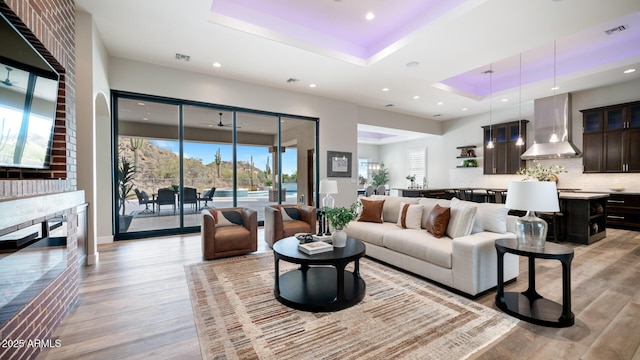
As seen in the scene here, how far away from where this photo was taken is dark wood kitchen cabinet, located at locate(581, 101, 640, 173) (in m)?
5.78

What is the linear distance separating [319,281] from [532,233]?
6.89 feet

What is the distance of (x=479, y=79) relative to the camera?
6.79 m

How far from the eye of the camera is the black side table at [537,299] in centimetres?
221

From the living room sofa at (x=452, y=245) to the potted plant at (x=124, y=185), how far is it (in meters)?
4.54

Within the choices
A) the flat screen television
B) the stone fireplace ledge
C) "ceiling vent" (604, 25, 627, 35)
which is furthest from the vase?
"ceiling vent" (604, 25, 627, 35)

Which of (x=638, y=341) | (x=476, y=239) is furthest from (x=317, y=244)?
(x=638, y=341)

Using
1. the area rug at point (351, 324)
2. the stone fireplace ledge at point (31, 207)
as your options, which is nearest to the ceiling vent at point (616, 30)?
the area rug at point (351, 324)

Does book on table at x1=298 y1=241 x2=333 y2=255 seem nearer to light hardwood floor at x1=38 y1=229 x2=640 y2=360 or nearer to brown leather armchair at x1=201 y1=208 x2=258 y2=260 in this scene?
light hardwood floor at x1=38 y1=229 x2=640 y2=360

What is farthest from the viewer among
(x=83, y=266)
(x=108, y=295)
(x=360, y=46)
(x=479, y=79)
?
(x=479, y=79)

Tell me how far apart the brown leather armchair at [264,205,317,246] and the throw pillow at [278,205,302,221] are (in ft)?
0.20

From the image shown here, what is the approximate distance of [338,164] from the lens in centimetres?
730

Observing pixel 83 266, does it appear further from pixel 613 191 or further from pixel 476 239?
pixel 613 191

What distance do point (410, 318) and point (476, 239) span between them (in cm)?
114

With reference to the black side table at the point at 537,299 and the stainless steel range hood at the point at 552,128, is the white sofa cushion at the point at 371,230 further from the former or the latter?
the stainless steel range hood at the point at 552,128
